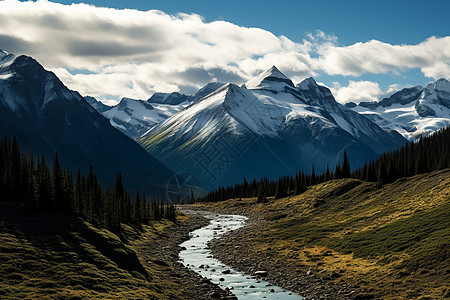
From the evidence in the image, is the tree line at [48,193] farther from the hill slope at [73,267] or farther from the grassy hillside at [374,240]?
the grassy hillside at [374,240]

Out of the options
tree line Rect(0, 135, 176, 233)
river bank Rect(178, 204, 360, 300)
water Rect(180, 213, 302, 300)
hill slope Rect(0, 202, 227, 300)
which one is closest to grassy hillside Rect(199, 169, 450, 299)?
river bank Rect(178, 204, 360, 300)

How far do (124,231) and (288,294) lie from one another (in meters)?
47.6

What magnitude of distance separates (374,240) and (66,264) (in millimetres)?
51070

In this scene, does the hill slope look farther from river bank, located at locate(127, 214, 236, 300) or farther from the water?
the water

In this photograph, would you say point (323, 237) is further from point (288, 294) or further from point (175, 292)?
point (175, 292)

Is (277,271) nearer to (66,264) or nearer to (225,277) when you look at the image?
(225,277)

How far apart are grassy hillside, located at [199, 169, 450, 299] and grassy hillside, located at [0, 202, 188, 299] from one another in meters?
23.6

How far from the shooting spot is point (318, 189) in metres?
154

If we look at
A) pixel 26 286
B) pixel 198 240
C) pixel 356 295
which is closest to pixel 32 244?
Answer: pixel 26 286

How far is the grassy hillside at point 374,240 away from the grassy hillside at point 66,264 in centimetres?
Answer: 2361

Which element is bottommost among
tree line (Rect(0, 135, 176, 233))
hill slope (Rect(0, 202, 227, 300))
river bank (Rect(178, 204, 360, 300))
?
river bank (Rect(178, 204, 360, 300))

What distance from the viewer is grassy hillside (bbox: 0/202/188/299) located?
43.7 meters


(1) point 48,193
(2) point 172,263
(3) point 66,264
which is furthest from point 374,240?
(1) point 48,193

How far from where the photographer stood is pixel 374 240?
71500mm
